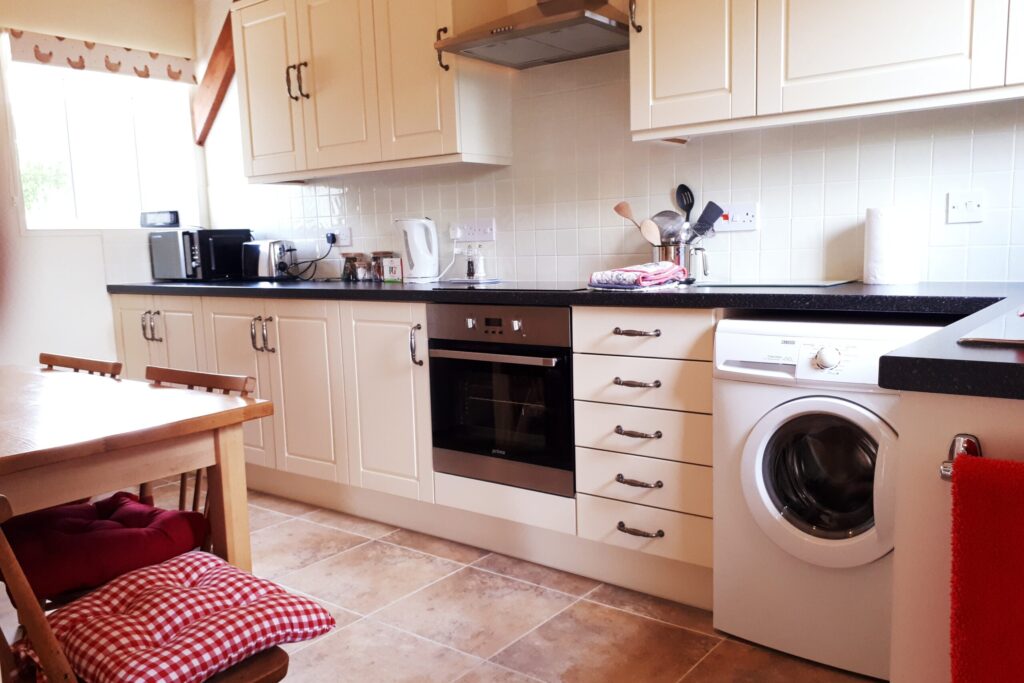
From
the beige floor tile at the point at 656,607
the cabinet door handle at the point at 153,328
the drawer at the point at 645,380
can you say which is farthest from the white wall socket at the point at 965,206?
the cabinet door handle at the point at 153,328

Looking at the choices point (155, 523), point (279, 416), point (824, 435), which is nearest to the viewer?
point (155, 523)

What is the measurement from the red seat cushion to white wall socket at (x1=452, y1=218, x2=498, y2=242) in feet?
6.10

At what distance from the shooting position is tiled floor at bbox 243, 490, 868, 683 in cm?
203

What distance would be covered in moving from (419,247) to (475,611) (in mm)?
1620

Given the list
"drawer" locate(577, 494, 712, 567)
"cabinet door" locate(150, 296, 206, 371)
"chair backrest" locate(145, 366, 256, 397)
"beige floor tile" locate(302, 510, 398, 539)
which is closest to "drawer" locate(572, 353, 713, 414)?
"drawer" locate(577, 494, 712, 567)

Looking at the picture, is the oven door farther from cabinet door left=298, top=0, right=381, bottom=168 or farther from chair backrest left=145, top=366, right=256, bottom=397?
cabinet door left=298, top=0, right=381, bottom=168

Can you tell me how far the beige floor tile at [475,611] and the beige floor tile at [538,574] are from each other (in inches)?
1.8

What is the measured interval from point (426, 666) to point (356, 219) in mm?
2345

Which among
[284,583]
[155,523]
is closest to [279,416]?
[284,583]

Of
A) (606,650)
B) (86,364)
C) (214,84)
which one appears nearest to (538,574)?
(606,650)

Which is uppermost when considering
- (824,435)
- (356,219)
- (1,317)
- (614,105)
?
(614,105)

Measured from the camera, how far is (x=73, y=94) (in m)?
4.08

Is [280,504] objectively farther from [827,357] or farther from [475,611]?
[827,357]

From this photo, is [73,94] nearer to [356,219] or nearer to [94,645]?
[356,219]
